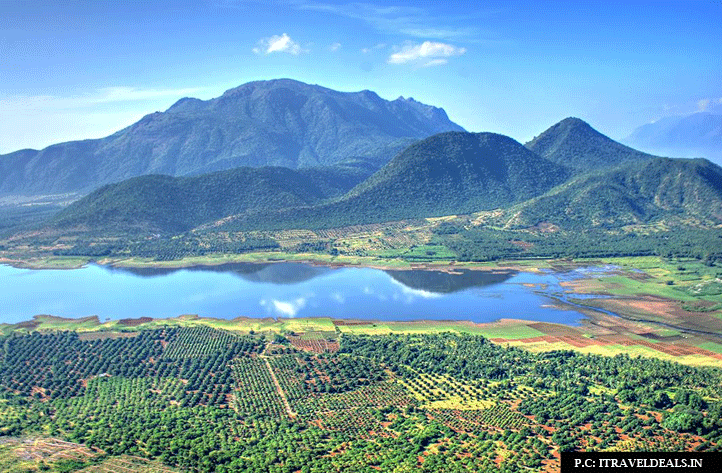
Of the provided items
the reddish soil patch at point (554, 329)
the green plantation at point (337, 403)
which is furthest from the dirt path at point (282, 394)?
the reddish soil patch at point (554, 329)

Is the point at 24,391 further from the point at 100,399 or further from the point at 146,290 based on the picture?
the point at 146,290

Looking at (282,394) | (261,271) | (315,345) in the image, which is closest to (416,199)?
(261,271)

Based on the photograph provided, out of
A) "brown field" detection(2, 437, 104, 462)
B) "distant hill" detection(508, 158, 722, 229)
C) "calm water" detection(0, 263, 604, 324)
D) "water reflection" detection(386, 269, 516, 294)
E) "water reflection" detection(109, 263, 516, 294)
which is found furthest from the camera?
"distant hill" detection(508, 158, 722, 229)

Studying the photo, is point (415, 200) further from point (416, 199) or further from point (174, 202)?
point (174, 202)

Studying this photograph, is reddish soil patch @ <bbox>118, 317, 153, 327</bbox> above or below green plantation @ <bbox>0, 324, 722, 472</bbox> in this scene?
above

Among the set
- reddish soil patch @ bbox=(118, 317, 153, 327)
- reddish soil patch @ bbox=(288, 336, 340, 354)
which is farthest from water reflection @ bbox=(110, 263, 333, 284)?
reddish soil patch @ bbox=(288, 336, 340, 354)

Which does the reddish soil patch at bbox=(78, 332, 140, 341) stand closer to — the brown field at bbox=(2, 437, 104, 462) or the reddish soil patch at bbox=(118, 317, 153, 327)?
the reddish soil patch at bbox=(118, 317, 153, 327)

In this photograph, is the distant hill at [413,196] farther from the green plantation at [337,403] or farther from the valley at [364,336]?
the green plantation at [337,403]
